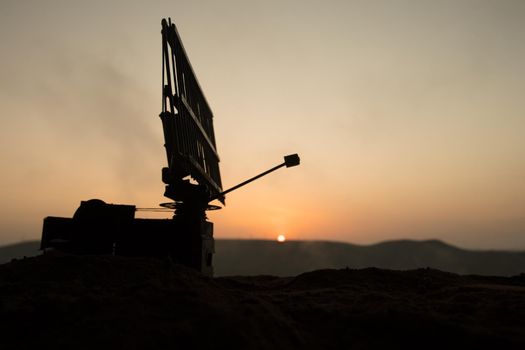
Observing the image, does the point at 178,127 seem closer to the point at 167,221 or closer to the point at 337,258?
the point at 167,221

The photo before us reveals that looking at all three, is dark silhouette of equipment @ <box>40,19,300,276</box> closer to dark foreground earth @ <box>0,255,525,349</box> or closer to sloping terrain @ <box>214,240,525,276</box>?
dark foreground earth @ <box>0,255,525,349</box>

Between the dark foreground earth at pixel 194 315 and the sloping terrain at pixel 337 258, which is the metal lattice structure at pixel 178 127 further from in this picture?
the sloping terrain at pixel 337 258

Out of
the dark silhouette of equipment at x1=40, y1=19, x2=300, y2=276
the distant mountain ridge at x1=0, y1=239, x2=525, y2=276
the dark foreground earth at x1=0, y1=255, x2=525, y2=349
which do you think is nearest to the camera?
the dark foreground earth at x1=0, y1=255, x2=525, y2=349

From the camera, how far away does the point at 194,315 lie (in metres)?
4.24

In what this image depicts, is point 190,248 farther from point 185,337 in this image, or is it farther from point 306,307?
point 185,337

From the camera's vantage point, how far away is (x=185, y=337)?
3.80 m

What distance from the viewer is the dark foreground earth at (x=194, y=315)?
12.6ft

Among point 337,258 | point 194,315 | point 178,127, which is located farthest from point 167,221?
point 337,258

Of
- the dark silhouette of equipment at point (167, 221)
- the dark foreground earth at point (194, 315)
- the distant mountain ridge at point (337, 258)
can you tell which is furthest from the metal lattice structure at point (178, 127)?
the distant mountain ridge at point (337, 258)

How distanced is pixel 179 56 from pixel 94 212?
13.8 ft

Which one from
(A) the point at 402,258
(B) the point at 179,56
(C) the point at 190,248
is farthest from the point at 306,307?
(A) the point at 402,258

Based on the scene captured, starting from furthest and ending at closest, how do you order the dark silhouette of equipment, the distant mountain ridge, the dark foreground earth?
1. the distant mountain ridge
2. the dark silhouette of equipment
3. the dark foreground earth

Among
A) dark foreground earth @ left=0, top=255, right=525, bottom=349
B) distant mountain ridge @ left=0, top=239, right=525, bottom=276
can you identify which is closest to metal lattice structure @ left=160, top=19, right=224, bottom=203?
dark foreground earth @ left=0, top=255, right=525, bottom=349

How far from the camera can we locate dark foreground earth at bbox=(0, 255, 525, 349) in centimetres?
383
